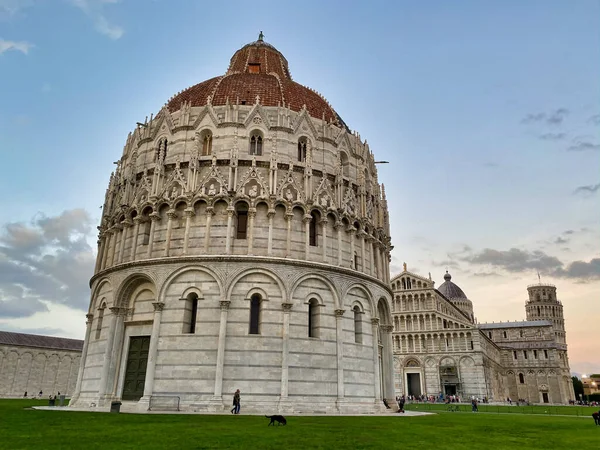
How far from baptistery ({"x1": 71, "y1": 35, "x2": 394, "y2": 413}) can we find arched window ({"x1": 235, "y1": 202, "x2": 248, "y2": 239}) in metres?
0.08

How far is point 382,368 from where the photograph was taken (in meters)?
32.1

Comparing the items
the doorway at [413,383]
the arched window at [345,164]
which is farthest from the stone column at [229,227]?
the doorway at [413,383]

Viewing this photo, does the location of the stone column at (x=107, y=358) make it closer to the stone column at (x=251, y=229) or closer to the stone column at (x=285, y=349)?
the stone column at (x=251, y=229)

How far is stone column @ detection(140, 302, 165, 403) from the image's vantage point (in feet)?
79.5

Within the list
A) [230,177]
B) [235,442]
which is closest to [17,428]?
[235,442]

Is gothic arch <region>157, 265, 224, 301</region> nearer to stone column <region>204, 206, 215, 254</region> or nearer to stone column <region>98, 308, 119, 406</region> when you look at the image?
stone column <region>204, 206, 215, 254</region>

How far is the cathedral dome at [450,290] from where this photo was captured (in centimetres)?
11667

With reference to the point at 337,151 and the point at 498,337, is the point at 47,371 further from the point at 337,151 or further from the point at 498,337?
the point at 498,337

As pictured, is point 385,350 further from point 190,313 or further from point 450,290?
point 450,290

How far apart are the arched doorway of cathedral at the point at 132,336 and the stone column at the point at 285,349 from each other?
7.36m

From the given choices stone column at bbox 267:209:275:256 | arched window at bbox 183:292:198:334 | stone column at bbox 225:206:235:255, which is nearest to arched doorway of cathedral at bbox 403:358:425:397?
stone column at bbox 267:209:275:256

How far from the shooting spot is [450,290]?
387ft

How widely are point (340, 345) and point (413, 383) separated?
191 feet

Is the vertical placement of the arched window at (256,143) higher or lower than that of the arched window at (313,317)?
higher
